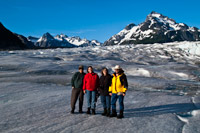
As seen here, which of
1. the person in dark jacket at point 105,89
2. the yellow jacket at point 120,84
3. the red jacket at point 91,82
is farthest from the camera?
the red jacket at point 91,82

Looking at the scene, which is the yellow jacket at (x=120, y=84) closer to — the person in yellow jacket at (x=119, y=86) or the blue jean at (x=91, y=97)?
the person in yellow jacket at (x=119, y=86)

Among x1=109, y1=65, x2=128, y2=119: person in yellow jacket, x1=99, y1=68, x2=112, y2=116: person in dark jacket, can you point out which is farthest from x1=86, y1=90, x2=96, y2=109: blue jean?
x1=109, y1=65, x2=128, y2=119: person in yellow jacket

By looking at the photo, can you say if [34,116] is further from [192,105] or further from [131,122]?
[192,105]

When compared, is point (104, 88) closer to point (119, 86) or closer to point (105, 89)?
point (105, 89)

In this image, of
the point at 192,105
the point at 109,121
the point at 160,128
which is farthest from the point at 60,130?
A: the point at 192,105

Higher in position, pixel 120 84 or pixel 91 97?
pixel 120 84

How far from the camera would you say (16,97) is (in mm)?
9977

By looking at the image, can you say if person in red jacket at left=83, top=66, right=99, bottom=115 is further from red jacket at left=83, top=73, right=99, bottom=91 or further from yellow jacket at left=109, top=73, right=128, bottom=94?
yellow jacket at left=109, top=73, right=128, bottom=94

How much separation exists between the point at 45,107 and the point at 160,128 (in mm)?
4942

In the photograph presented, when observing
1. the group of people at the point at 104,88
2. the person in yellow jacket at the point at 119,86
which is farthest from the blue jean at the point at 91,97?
the person in yellow jacket at the point at 119,86

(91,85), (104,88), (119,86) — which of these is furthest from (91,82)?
(119,86)

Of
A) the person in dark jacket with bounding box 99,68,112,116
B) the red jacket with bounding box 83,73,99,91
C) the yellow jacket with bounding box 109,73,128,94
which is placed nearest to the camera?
the yellow jacket with bounding box 109,73,128,94

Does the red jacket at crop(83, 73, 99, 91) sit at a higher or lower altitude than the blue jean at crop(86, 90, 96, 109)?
higher

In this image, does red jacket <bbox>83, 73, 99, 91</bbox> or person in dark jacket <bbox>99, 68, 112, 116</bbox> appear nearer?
person in dark jacket <bbox>99, 68, 112, 116</bbox>
